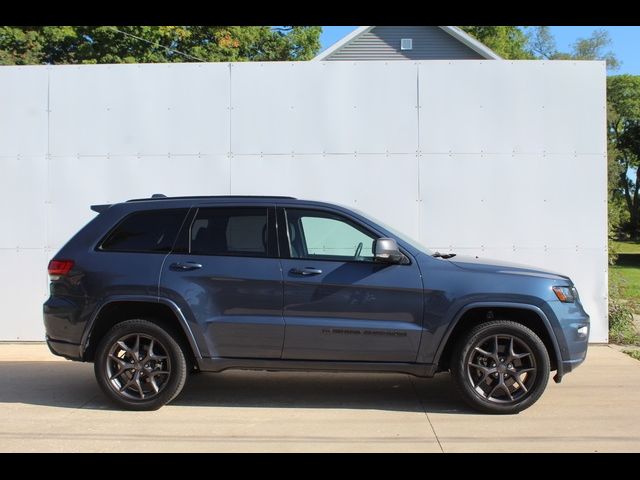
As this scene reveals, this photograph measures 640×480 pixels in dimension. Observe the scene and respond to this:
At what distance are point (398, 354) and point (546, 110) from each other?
4691 mm

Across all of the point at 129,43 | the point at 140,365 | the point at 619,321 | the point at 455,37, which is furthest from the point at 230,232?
the point at 129,43

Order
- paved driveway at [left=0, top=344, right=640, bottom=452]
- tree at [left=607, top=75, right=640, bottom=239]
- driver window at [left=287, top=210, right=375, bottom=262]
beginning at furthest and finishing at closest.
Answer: tree at [left=607, top=75, right=640, bottom=239] < driver window at [left=287, top=210, right=375, bottom=262] < paved driveway at [left=0, top=344, right=640, bottom=452]

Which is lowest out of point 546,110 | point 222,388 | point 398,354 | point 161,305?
point 222,388

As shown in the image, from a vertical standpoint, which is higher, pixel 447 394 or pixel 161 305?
pixel 161 305

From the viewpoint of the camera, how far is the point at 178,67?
8500mm

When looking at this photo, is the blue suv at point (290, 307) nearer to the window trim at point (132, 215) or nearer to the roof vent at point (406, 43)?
the window trim at point (132, 215)

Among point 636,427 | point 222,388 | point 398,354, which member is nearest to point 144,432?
point 222,388

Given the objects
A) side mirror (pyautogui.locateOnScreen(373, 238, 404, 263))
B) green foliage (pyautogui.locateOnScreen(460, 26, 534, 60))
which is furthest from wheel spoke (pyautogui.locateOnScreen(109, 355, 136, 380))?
green foliage (pyautogui.locateOnScreen(460, 26, 534, 60))

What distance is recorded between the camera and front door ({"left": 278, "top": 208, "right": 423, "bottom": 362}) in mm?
5262

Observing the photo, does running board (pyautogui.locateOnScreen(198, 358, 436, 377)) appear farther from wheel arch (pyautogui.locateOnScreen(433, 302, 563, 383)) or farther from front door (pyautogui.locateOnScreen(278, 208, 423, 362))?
wheel arch (pyautogui.locateOnScreen(433, 302, 563, 383))

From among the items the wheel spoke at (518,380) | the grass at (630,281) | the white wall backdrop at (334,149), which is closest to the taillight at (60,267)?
the white wall backdrop at (334,149)

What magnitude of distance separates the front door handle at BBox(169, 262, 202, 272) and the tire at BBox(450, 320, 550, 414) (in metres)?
2.32

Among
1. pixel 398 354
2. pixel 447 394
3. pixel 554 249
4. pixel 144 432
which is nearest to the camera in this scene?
pixel 144 432

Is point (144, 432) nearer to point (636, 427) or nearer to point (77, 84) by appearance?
point (636, 427)
